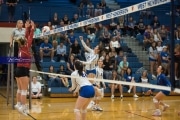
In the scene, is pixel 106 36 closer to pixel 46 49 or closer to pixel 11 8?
pixel 46 49

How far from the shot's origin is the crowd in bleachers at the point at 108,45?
53.9 ft

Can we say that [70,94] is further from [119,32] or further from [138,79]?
[119,32]

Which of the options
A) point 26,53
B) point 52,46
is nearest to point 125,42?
point 52,46

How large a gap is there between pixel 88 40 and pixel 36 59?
8.92 feet

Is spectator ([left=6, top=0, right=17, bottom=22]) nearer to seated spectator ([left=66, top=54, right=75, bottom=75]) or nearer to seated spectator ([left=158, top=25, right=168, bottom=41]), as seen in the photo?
seated spectator ([left=66, top=54, right=75, bottom=75])

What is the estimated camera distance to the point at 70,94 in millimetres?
15930

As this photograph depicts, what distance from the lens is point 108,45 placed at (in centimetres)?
1789

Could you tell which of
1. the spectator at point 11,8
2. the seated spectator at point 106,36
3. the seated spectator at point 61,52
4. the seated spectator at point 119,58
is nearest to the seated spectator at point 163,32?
the seated spectator at point 119,58

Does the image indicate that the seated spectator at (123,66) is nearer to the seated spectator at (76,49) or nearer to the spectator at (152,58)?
the spectator at (152,58)

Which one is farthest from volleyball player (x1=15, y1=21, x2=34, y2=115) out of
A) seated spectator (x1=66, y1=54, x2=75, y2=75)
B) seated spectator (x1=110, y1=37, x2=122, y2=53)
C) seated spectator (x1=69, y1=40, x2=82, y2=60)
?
seated spectator (x1=110, y1=37, x2=122, y2=53)

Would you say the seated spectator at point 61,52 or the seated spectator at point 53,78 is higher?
the seated spectator at point 61,52

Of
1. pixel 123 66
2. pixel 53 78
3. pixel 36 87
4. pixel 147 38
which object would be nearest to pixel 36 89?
pixel 36 87

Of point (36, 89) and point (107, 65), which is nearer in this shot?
point (36, 89)

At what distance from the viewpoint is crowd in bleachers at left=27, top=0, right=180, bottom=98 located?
16.4 m
